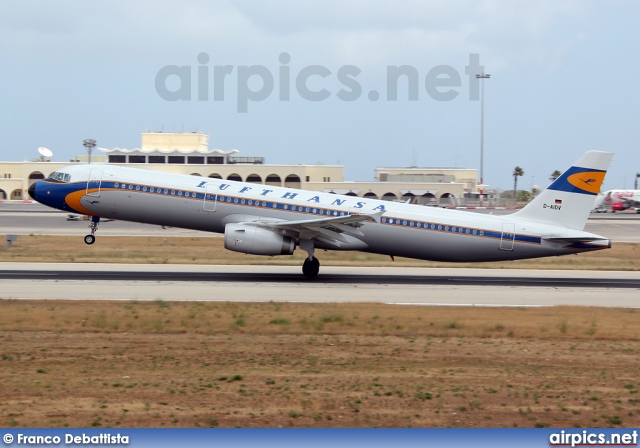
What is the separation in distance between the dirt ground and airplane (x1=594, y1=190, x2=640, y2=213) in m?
95.8

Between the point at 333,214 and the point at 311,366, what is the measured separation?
16181mm

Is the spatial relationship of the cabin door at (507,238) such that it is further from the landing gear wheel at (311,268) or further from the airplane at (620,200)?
the airplane at (620,200)

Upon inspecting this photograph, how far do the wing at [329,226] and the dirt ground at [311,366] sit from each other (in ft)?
21.0

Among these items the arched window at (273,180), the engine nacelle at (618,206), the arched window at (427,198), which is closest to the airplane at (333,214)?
the arched window at (273,180)

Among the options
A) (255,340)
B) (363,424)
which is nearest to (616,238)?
(255,340)

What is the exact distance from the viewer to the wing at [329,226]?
3003cm

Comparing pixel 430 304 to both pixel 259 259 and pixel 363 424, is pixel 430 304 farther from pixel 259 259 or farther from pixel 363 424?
pixel 259 259

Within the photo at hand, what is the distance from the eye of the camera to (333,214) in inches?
1256

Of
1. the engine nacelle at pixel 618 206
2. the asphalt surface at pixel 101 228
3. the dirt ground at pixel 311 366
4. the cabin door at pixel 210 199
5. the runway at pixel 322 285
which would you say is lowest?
the dirt ground at pixel 311 366

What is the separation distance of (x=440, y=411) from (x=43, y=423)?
647cm

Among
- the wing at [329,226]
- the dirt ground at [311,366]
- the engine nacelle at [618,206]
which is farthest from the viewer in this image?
the engine nacelle at [618,206]

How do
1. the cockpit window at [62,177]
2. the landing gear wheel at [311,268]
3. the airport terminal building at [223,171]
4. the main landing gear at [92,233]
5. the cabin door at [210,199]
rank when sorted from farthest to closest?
the airport terminal building at [223,171]
the cockpit window at [62,177]
the landing gear wheel at [311,268]
the main landing gear at [92,233]
the cabin door at [210,199]

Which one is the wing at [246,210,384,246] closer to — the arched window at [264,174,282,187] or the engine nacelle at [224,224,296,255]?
the engine nacelle at [224,224,296,255]

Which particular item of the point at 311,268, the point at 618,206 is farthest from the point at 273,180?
the point at 311,268
